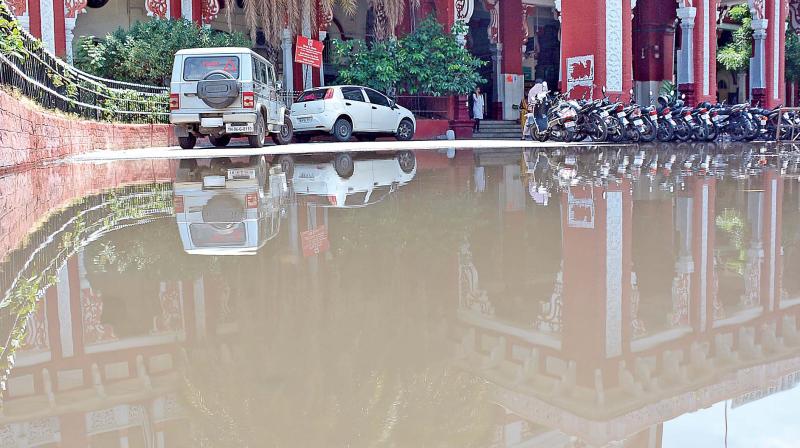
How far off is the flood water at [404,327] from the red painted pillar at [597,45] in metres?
16.9

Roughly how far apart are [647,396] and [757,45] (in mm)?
28776

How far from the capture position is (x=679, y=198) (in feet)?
19.4

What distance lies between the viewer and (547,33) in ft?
101

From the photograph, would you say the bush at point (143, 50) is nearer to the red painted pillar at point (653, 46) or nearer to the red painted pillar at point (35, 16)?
the red painted pillar at point (35, 16)

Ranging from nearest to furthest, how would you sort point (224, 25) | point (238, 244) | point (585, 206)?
point (238, 244)
point (585, 206)
point (224, 25)

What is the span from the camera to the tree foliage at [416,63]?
22.3 meters

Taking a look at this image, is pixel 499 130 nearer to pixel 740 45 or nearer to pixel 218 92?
pixel 740 45

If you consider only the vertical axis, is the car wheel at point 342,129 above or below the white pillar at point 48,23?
below

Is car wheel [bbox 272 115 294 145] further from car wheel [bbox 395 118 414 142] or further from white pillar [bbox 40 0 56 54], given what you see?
white pillar [bbox 40 0 56 54]

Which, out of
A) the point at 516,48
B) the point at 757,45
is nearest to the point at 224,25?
the point at 516,48

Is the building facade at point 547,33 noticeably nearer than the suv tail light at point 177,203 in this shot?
No

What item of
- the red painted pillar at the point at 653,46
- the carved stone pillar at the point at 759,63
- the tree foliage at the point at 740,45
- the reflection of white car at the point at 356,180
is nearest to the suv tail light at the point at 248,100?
the reflection of white car at the point at 356,180

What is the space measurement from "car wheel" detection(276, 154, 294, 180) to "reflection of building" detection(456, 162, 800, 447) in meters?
5.05

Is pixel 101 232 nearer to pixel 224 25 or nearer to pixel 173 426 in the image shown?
pixel 173 426
